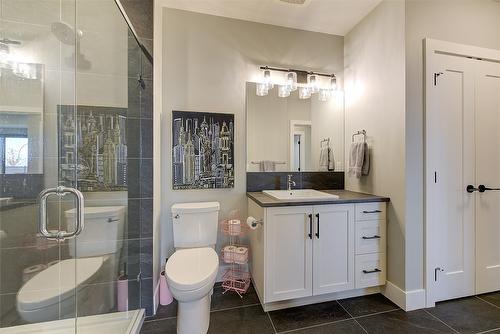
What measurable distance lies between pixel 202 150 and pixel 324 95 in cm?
146

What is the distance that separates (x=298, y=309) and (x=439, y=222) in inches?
54.3

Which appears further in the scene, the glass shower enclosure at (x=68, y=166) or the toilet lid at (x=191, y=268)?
the toilet lid at (x=191, y=268)

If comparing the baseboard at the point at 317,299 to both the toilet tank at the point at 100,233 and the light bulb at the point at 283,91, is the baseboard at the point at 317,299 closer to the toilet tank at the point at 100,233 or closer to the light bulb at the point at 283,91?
the toilet tank at the point at 100,233

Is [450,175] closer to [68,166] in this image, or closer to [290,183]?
[290,183]

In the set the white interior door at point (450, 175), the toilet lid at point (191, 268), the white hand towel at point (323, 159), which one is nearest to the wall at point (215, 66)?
the toilet lid at point (191, 268)

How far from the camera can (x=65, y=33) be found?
55.9 inches

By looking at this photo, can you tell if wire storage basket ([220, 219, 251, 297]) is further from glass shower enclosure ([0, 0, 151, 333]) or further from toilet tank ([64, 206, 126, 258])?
toilet tank ([64, 206, 126, 258])

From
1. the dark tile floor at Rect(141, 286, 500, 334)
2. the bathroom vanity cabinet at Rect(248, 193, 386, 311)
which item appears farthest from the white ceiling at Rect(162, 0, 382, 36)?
the dark tile floor at Rect(141, 286, 500, 334)

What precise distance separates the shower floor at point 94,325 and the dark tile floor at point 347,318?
0.33 feet

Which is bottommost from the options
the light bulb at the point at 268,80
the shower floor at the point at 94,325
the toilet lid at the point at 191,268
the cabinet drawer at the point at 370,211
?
the shower floor at the point at 94,325

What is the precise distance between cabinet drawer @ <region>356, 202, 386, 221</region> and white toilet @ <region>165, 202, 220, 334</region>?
1.22 meters

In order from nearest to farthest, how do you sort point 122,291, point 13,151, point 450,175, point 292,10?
1. point 13,151
2. point 122,291
3. point 450,175
4. point 292,10

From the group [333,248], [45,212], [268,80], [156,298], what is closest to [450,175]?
[333,248]

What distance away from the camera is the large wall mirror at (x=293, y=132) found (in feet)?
7.85
